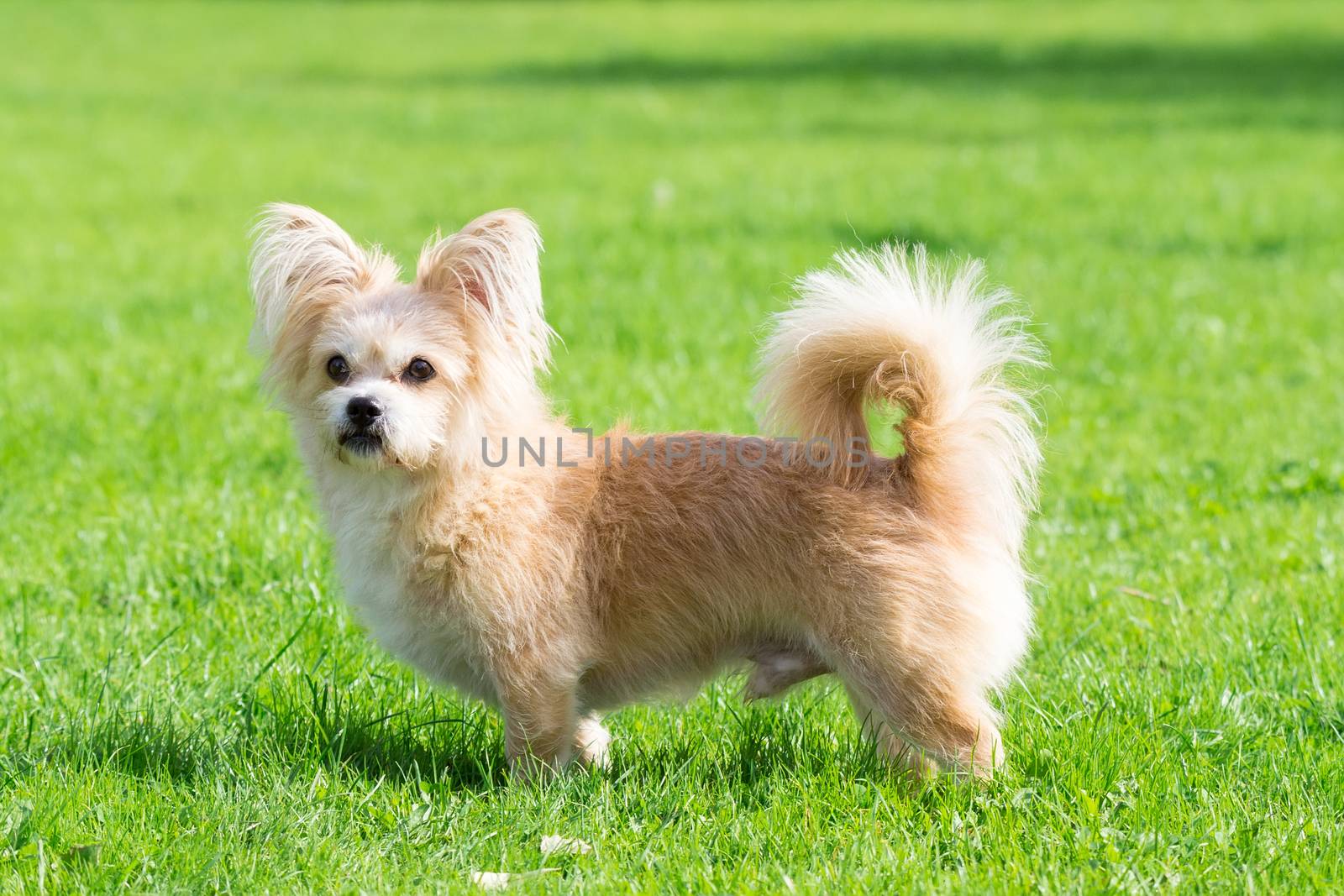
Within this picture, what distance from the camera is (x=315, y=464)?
3.52 m

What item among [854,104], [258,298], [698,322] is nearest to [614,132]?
[854,104]

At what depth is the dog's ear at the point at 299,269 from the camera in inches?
136

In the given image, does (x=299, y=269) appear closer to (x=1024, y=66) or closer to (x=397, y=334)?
(x=397, y=334)

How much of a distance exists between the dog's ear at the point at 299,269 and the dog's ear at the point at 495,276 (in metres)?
0.19

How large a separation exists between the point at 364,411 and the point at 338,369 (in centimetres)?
25

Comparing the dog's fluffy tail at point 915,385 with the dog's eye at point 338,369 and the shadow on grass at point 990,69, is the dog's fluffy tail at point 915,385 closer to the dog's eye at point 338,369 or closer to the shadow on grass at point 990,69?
the dog's eye at point 338,369

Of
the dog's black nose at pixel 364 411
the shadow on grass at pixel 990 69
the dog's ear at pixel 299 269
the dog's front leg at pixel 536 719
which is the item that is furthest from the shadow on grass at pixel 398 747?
the shadow on grass at pixel 990 69

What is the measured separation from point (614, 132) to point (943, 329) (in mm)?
13197

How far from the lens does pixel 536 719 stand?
3328 millimetres

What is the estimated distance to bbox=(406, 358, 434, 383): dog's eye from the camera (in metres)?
3.36

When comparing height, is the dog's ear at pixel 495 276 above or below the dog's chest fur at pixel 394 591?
above

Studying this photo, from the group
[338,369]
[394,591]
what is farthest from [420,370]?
[394,591]

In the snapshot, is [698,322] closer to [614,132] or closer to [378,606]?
[378,606]

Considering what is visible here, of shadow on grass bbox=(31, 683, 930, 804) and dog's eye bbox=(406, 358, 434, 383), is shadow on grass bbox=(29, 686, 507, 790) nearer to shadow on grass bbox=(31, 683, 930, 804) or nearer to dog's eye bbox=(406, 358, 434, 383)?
shadow on grass bbox=(31, 683, 930, 804)
